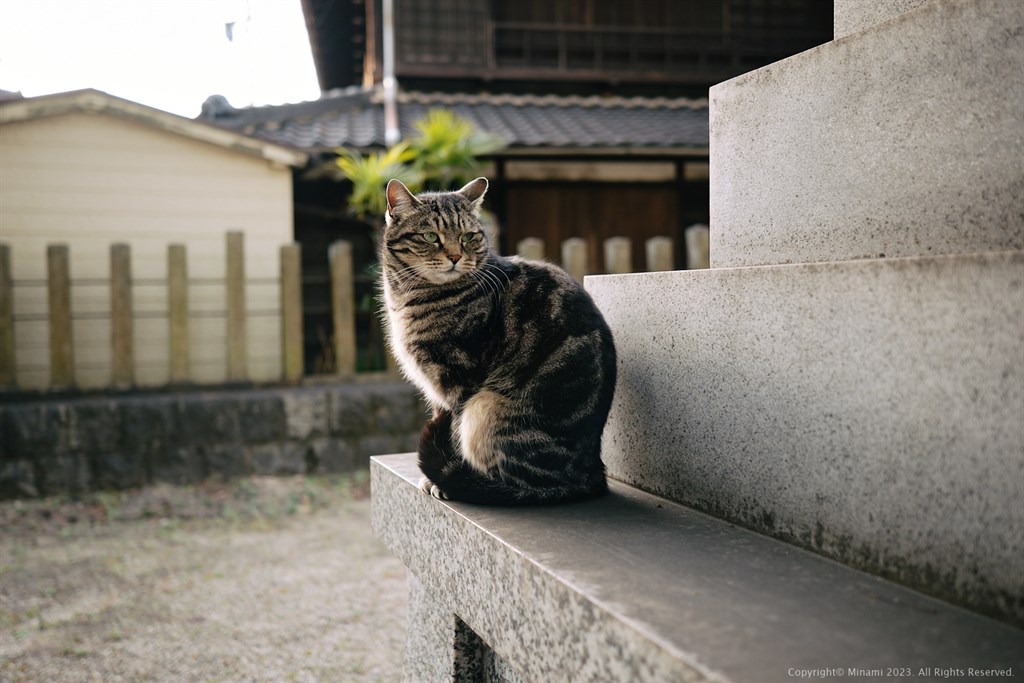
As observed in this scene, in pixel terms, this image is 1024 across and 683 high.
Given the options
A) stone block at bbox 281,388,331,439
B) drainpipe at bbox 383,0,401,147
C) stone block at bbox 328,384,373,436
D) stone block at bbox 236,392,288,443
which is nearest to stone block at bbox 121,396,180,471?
stone block at bbox 236,392,288,443

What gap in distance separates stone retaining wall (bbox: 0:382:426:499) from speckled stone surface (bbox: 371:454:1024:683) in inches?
177

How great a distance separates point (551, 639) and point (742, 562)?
1.65ft

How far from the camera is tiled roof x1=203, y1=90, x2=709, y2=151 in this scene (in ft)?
30.8

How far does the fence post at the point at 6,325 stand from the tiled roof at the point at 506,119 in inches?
135

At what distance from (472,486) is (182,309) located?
206 inches

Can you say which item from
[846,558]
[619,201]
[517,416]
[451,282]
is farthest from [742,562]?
[619,201]

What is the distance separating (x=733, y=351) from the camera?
2123mm

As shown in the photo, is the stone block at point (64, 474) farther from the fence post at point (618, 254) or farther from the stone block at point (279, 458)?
the fence post at point (618, 254)

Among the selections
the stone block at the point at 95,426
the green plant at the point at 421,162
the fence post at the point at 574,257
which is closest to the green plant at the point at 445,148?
the green plant at the point at 421,162

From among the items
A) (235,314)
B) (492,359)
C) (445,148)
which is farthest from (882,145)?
(445,148)

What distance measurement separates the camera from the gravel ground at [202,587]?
3.45m

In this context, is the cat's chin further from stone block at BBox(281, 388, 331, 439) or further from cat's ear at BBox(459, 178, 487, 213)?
stone block at BBox(281, 388, 331, 439)

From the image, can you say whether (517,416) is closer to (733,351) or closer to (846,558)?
(733,351)

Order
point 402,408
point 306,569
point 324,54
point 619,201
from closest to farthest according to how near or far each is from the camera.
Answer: point 306,569, point 402,408, point 619,201, point 324,54
